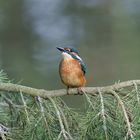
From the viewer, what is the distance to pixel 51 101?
311 centimetres

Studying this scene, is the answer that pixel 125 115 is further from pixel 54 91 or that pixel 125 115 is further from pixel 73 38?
pixel 73 38

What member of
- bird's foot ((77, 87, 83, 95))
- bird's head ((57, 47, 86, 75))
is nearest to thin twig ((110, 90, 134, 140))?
bird's foot ((77, 87, 83, 95))

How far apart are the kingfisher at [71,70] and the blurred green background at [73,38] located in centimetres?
405

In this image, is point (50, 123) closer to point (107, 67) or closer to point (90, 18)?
point (107, 67)

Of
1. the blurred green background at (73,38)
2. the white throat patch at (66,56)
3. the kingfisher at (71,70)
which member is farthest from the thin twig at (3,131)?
the blurred green background at (73,38)

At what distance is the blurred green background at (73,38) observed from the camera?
26.2ft

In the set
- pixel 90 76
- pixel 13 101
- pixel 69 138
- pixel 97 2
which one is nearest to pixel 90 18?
pixel 97 2

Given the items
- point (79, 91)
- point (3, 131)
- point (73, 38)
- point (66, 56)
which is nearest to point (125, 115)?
point (79, 91)

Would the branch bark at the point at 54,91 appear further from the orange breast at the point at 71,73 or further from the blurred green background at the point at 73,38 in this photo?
the blurred green background at the point at 73,38

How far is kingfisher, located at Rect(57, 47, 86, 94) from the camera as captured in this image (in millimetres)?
3348

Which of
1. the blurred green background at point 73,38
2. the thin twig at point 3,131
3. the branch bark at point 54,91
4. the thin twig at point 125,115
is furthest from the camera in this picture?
the blurred green background at point 73,38

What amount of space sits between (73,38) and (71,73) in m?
5.47

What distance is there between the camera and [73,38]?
8859 mm

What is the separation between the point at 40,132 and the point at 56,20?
600 centimetres
